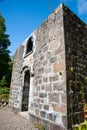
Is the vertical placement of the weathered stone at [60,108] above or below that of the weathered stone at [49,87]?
below

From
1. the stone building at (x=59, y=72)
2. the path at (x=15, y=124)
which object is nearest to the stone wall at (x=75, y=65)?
the stone building at (x=59, y=72)

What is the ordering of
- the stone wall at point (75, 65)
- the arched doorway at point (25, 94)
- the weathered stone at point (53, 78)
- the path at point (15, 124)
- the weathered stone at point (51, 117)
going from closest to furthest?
the stone wall at point (75, 65)
the weathered stone at point (51, 117)
the weathered stone at point (53, 78)
the path at point (15, 124)
the arched doorway at point (25, 94)

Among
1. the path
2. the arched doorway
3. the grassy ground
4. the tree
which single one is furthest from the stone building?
the tree

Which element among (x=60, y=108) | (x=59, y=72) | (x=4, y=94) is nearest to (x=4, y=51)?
(x=4, y=94)

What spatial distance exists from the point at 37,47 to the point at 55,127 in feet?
10.3

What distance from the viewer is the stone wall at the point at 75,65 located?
128 inches

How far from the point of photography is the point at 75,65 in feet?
12.2

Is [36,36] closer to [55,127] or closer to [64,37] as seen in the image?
[64,37]

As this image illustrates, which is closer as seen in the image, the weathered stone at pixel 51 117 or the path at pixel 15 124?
the weathered stone at pixel 51 117

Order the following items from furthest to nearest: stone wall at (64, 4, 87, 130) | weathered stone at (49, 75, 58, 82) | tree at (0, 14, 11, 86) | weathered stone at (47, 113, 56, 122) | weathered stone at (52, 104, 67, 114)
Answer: tree at (0, 14, 11, 86), weathered stone at (49, 75, 58, 82), weathered stone at (47, 113, 56, 122), stone wall at (64, 4, 87, 130), weathered stone at (52, 104, 67, 114)

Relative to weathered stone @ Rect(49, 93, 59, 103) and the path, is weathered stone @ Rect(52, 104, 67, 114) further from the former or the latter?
the path

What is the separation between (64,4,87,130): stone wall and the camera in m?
3.24

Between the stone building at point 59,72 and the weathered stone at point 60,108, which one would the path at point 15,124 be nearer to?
the stone building at point 59,72

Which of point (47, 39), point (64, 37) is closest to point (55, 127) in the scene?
point (64, 37)
